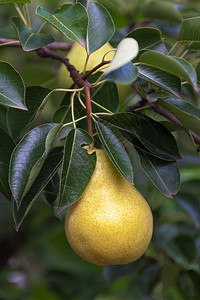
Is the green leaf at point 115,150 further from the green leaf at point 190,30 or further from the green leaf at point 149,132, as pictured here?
the green leaf at point 190,30

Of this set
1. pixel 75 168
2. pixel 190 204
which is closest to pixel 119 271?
pixel 190 204

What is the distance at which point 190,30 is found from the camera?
0.88 metres

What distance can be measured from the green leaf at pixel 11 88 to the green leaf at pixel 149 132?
0.16m

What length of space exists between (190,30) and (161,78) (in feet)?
0.42

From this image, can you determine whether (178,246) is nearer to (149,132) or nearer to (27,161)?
(149,132)

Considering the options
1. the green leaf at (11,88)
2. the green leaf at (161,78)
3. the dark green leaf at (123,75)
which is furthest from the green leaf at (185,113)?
the green leaf at (11,88)

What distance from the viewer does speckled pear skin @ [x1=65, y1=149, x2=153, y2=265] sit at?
795 millimetres

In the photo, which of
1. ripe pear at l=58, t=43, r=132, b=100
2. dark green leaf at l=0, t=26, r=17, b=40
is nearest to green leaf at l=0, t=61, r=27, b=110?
ripe pear at l=58, t=43, r=132, b=100

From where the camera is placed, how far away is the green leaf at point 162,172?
0.88m

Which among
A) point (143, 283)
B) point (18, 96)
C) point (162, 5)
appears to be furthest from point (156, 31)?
point (143, 283)

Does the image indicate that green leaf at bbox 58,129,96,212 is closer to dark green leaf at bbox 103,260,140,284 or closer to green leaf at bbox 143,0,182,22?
green leaf at bbox 143,0,182,22

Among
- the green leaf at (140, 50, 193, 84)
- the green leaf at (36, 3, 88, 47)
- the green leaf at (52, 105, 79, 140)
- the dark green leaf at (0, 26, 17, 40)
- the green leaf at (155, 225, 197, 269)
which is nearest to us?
the green leaf at (140, 50, 193, 84)

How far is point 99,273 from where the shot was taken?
1825 millimetres

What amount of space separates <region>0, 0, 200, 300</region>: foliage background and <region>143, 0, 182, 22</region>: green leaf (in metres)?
0.06
